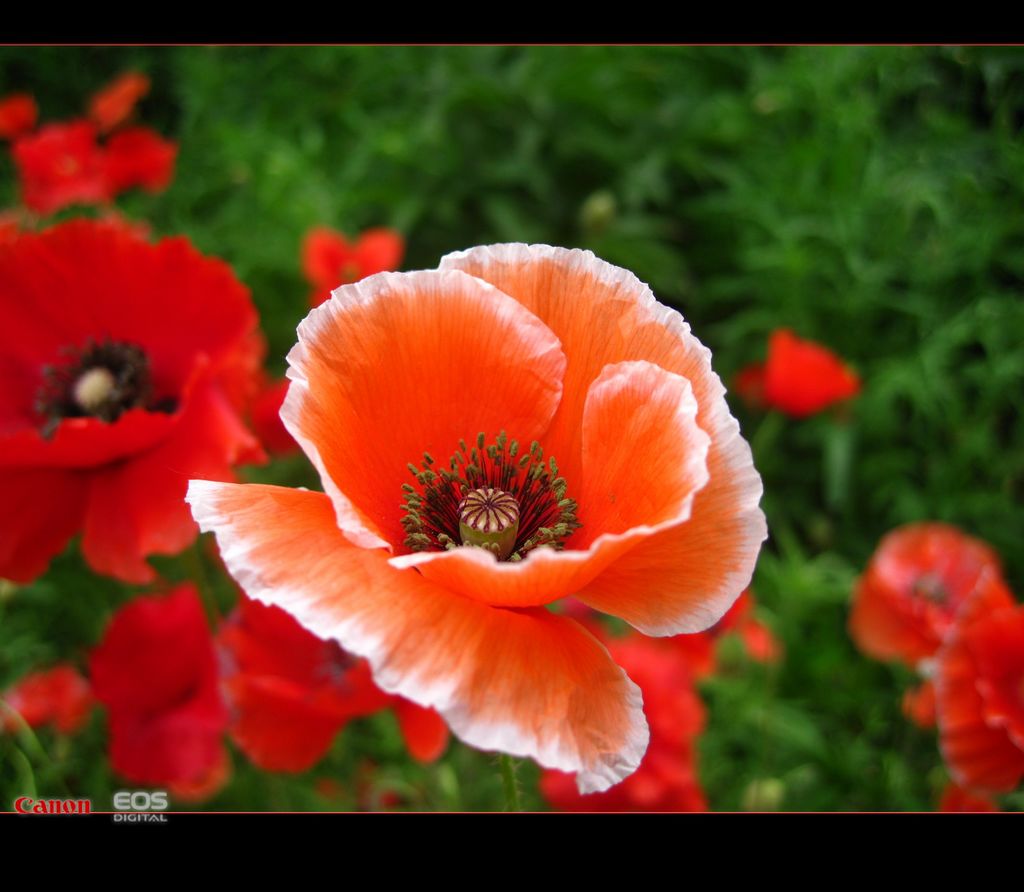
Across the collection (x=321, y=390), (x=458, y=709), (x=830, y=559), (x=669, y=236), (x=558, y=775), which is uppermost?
(x=321, y=390)

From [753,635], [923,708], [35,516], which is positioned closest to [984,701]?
[923,708]

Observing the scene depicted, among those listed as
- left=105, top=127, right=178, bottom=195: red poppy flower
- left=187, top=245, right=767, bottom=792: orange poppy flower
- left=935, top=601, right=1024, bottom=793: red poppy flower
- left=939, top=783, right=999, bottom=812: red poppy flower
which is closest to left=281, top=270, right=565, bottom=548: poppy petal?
left=187, top=245, right=767, bottom=792: orange poppy flower

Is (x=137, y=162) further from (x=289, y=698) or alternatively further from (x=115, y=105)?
(x=289, y=698)

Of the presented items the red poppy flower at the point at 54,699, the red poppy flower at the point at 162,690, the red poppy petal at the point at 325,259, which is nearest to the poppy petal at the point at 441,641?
the red poppy flower at the point at 162,690

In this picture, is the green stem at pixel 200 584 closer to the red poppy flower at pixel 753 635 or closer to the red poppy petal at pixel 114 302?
the red poppy petal at pixel 114 302

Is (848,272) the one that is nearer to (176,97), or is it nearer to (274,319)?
(274,319)
